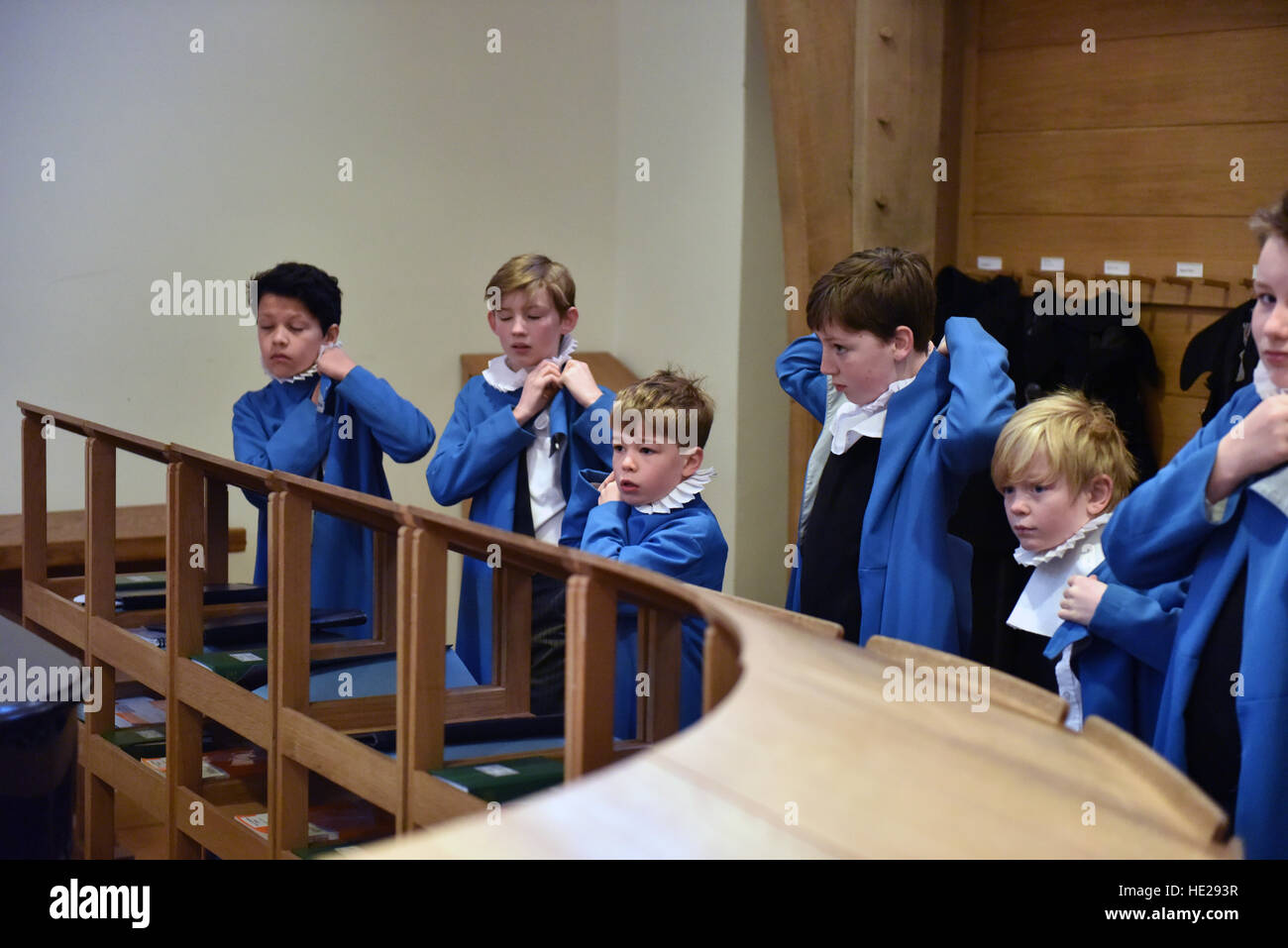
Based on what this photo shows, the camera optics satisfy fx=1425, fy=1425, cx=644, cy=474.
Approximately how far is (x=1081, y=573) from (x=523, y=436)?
4.13ft

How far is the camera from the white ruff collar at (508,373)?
127 inches

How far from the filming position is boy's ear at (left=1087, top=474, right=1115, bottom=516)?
2420 mm

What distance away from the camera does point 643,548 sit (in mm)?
2598

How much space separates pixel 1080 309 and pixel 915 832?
3318mm

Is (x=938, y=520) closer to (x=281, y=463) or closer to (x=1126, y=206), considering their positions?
(x=281, y=463)

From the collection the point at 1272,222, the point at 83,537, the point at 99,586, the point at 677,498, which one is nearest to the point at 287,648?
the point at 677,498

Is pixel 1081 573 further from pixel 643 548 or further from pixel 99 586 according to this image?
pixel 99 586

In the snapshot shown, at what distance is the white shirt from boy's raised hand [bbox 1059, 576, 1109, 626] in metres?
1.25

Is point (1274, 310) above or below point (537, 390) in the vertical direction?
above

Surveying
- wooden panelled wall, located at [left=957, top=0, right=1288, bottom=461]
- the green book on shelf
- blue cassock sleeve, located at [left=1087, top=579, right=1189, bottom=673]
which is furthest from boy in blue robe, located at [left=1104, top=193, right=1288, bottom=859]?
wooden panelled wall, located at [left=957, top=0, right=1288, bottom=461]

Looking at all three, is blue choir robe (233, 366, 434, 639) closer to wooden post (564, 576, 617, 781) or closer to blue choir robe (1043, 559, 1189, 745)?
wooden post (564, 576, 617, 781)
